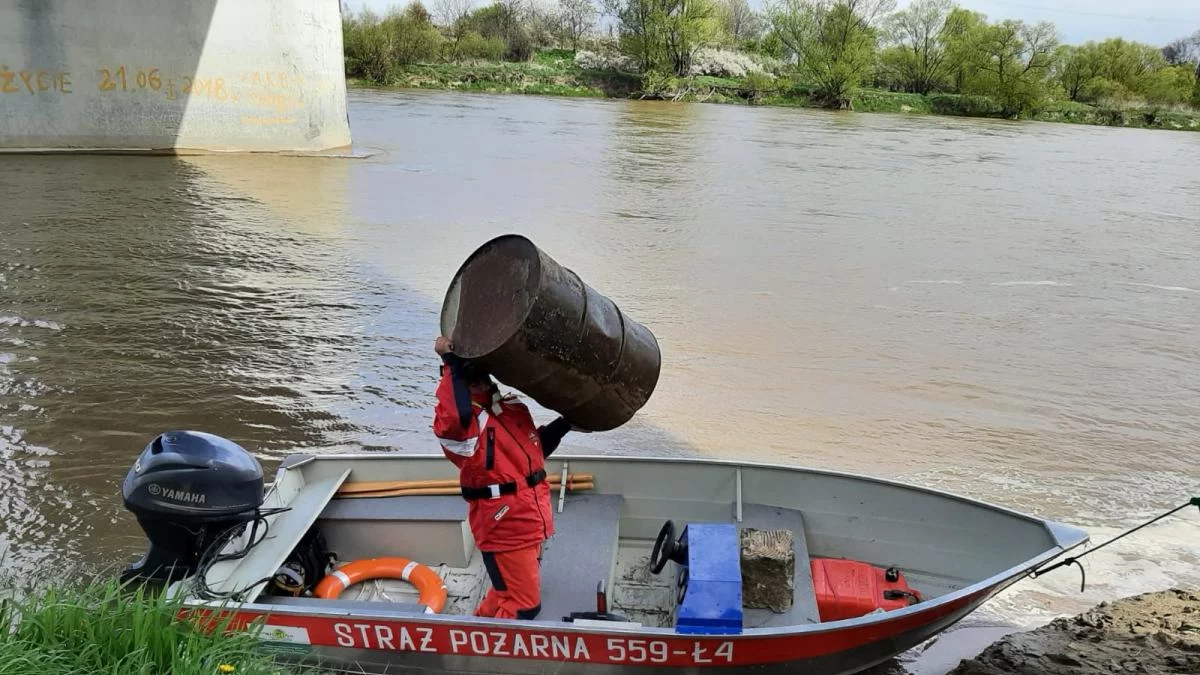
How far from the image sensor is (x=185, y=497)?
4.09 meters

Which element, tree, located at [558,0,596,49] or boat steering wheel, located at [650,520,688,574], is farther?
tree, located at [558,0,596,49]

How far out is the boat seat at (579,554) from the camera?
4.47 meters

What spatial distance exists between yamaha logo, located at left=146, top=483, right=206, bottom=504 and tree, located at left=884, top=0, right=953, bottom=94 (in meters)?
62.0

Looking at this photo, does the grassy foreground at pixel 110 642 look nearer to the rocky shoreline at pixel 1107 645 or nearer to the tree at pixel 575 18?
the rocky shoreline at pixel 1107 645

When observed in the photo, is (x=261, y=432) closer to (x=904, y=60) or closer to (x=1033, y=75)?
(x=1033, y=75)

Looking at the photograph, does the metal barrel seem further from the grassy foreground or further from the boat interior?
the grassy foreground

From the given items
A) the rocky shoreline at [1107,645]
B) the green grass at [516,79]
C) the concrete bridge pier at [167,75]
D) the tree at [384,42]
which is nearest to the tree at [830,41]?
the green grass at [516,79]

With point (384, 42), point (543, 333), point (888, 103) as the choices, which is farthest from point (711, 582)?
point (888, 103)

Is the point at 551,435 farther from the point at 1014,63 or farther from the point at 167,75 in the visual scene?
the point at 1014,63

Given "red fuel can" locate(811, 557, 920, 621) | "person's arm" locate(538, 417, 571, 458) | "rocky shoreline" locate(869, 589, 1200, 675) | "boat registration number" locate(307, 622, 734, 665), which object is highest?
"person's arm" locate(538, 417, 571, 458)

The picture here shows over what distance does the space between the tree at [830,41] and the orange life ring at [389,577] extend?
53.1 m

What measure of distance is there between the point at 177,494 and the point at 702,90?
178 feet

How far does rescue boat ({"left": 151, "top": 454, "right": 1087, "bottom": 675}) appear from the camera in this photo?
387 centimetres


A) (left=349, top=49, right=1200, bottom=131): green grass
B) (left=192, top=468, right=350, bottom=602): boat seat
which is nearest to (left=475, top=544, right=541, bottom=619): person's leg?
(left=192, top=468, right=350, bottom=602): boat seat
